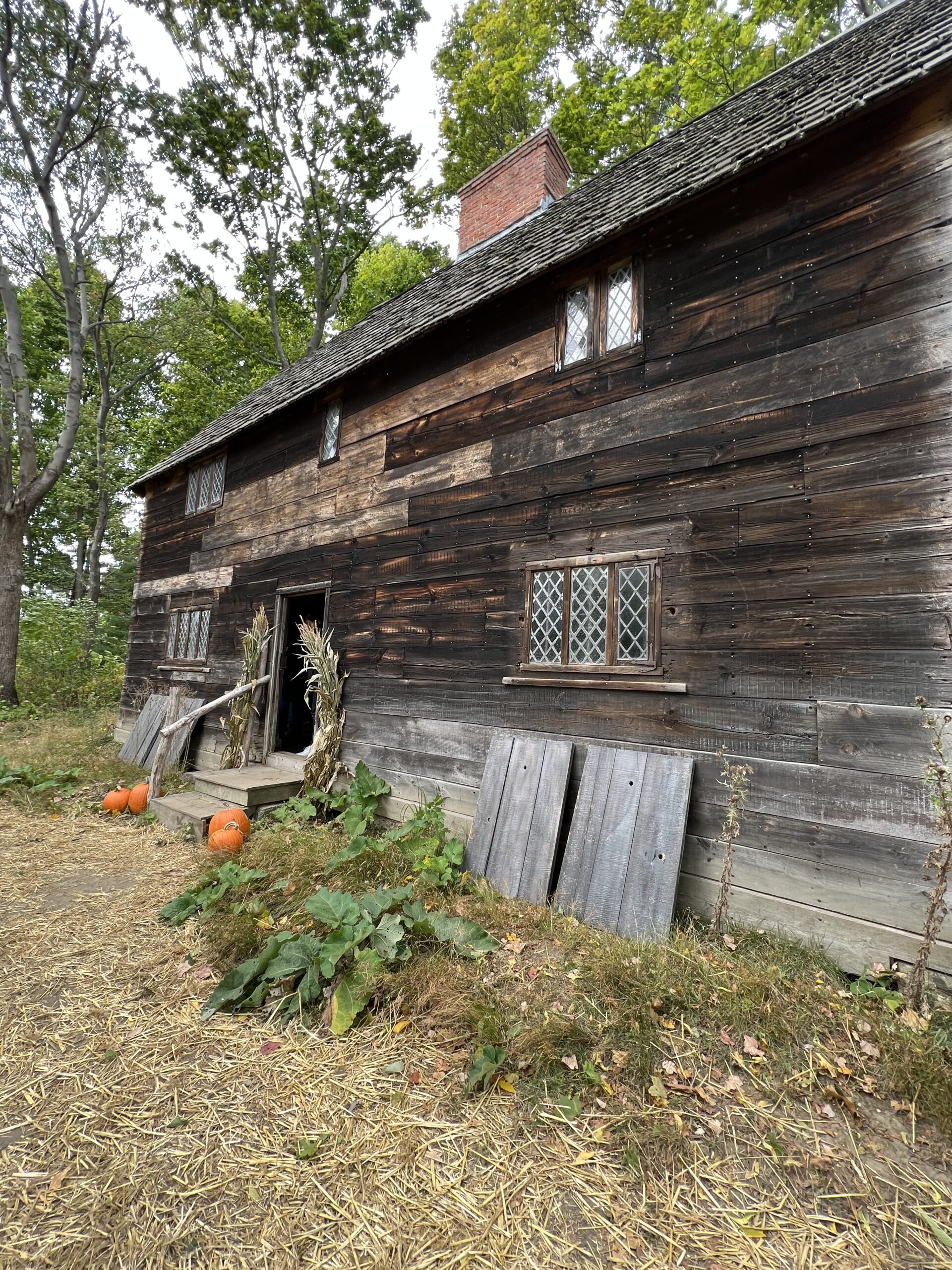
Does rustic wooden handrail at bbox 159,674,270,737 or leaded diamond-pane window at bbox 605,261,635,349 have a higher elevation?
leaded diamond-pane window at bbox 605,261,635,349

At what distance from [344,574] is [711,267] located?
5.02 meters

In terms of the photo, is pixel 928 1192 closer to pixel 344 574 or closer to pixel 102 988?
pixel 102 988

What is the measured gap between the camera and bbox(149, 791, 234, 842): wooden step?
6.24 metres

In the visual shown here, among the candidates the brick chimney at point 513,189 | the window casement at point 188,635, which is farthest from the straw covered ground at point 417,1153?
the brick chimney at point 513,189

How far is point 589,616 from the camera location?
16.0 ft

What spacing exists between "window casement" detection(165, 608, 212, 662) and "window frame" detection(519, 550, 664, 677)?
22.4 feet

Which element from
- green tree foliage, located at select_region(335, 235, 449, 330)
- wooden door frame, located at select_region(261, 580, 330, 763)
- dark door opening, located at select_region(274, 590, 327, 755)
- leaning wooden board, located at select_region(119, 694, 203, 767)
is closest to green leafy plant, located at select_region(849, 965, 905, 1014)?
dark door opening, located at select_region(274, 590, 327, 755)

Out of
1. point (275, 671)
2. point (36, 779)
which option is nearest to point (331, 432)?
point (275, 671)

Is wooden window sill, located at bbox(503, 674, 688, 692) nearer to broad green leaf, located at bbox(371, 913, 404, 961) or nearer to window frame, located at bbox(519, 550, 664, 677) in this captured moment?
window frame, located at bbox(519, 550, 664, 677)

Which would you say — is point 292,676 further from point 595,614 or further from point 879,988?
point 879,988

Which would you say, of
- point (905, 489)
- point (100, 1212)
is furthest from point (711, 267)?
point (100, 1212)

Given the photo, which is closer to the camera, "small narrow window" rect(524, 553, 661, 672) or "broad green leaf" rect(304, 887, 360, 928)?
"broad green leaf" rect(304, 887, 360, 928)

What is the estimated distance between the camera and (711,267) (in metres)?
4.51

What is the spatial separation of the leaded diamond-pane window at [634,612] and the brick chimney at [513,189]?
24.5ft
